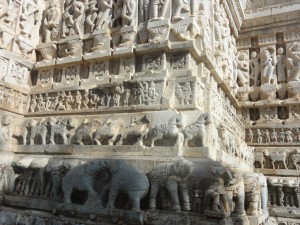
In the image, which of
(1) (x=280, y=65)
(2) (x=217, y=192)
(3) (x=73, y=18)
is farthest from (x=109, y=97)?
(1) (x=280, y=65)

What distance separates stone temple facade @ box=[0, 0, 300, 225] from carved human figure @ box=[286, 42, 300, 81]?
0.12 feet

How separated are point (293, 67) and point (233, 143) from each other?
4.26 metres

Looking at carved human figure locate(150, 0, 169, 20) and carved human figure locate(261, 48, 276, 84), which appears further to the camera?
carved human figure locate(261, 48, 276, 84)

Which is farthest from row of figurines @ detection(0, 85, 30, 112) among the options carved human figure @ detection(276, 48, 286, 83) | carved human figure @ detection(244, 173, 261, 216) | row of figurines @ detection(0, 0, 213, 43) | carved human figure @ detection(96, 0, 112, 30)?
carved human figure @ detection(276, 48, 286, 83)

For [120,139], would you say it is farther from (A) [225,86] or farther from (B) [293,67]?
(B) [293,67]

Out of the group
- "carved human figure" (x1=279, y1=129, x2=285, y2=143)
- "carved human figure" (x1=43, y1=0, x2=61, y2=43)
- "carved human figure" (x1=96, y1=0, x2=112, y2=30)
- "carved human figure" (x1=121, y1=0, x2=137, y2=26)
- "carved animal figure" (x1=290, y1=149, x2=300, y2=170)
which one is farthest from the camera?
"carved human figure" (x1=279, y1=129, x2=285, y2=143)

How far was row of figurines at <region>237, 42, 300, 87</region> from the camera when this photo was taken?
32.2 ft

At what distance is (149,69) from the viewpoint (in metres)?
6.56

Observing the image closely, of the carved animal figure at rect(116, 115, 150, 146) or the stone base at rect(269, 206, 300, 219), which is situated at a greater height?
the carved animal figure at rect(116, 115, 150, 146)

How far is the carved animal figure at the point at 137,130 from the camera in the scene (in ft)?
18.9

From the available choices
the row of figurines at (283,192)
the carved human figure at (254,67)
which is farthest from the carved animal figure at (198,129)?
the carved human figure at (254,67)

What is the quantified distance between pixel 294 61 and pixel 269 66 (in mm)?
802

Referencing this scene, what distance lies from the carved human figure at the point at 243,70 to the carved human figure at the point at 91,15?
566 centimetres

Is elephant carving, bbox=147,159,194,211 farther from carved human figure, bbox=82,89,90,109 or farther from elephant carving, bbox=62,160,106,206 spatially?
carved human figure, bbox=82,89,90,109
